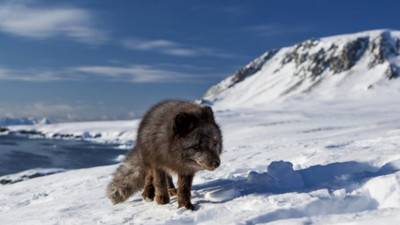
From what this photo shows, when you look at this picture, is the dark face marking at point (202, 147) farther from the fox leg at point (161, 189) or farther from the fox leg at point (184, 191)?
the fox leg at point (161, 189)

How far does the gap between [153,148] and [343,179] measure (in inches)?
117

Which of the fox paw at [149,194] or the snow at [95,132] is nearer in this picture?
the fox paw at [149,194]

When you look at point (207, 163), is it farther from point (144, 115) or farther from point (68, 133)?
point (68, 133)

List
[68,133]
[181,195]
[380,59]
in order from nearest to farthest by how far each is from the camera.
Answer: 1. [181,195]
2. [68,133]
3. [380,59]

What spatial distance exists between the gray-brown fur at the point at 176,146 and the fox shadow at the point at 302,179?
0.73 metres

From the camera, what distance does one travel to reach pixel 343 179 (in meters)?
6.81

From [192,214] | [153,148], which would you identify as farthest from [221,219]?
[153,148]

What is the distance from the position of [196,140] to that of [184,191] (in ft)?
3.08

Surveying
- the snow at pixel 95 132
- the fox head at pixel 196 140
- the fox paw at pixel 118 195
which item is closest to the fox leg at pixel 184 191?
the fox head at pixel 196 140

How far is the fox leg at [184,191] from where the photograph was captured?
21.5 ft

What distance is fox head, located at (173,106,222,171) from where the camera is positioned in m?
6.14

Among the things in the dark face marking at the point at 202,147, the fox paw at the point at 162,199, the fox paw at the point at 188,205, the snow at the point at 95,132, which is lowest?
the fox paw at the point at 188,205

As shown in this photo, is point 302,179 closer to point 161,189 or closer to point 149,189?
point 161,189

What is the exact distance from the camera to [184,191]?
21.9 feet
